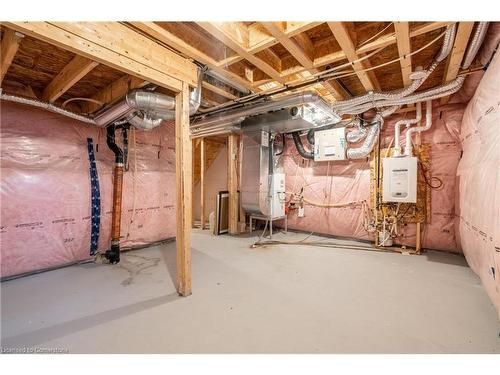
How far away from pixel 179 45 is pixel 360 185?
11.3 ft

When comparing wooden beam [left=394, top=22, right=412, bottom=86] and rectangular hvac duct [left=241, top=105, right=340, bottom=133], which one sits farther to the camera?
rectangular hvac duct [left=241, top=105, right=340, bottom=133]

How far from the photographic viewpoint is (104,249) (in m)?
3.28

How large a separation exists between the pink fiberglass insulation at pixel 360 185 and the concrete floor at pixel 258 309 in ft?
2.17

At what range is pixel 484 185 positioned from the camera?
6.53 ft

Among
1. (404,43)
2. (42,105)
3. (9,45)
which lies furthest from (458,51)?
(42,105)

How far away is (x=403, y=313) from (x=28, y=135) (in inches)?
164

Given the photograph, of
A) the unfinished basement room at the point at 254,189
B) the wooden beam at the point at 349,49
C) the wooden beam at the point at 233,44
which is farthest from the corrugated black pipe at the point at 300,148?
the wooden beam at the point at 233,44

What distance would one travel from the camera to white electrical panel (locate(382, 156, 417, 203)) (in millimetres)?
3190

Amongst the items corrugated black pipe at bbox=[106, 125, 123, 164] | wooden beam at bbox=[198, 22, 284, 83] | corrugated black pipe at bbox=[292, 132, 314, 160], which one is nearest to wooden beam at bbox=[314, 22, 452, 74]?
wooden beam at bbox=[198, 22, 284, 83]

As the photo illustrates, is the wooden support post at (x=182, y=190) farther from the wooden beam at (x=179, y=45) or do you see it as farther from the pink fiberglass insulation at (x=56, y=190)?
the pink fiberglass insulation at (x=56, y=190)

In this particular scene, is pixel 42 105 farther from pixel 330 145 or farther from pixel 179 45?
pixel 330 145

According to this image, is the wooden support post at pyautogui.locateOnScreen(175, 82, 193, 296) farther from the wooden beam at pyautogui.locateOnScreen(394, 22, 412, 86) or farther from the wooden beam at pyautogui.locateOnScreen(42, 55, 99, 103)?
the wooden beam at pyautogui.locateOnScreen(394, 22, 412, 86)

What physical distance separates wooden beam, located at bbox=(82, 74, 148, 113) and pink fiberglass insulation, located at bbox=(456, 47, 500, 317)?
3.20m
